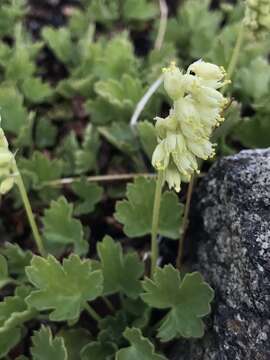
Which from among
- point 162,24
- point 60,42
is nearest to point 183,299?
point 60,42

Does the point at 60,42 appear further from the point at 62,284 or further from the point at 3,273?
the point at 62,284

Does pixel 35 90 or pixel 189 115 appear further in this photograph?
pixel 35 90

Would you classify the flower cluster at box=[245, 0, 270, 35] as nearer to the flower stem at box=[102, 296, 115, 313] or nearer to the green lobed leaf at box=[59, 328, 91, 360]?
the flower stem at box=[102, 296, 115, 313]

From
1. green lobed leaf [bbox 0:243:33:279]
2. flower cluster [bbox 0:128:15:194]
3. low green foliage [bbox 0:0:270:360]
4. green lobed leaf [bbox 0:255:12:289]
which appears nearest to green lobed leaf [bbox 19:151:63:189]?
low green foliage [bbox 0:0:270:360]

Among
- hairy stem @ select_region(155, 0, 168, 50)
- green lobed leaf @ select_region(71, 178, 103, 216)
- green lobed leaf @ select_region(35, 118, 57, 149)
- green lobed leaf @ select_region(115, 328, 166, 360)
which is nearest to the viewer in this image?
green lobed leaf @ select_region(115, 328, 166, 360)

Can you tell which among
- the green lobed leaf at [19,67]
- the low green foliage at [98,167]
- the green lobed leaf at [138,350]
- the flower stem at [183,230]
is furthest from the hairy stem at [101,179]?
the green lobed leaf at [138,350]

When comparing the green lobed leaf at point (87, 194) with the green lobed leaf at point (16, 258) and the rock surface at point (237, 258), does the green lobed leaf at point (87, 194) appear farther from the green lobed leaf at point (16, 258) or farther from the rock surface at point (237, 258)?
the rock surface at point (237, 258)
